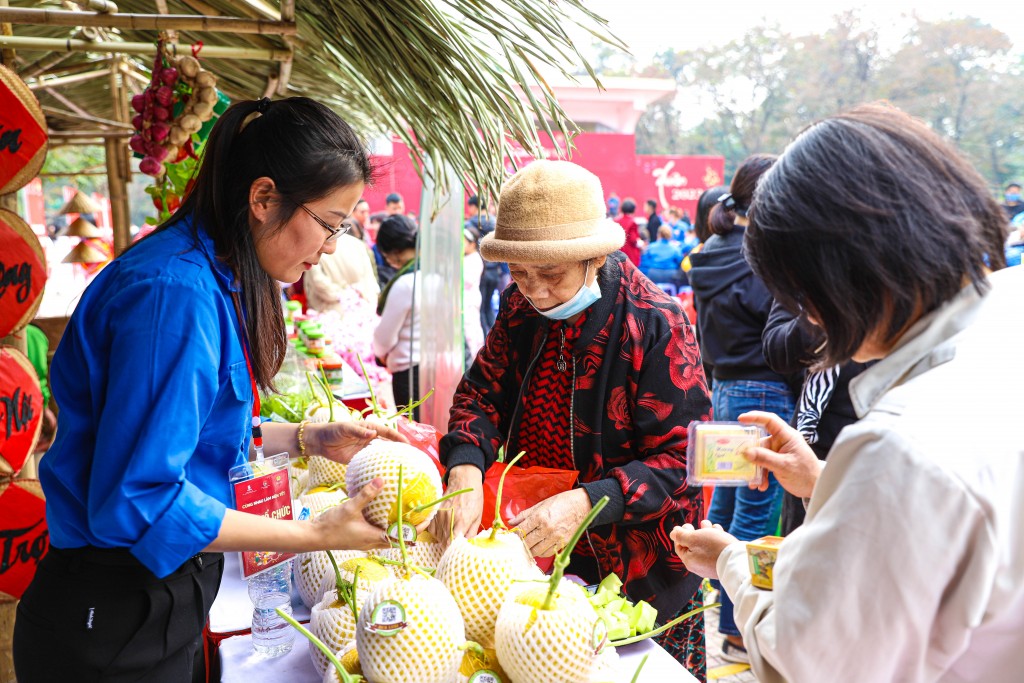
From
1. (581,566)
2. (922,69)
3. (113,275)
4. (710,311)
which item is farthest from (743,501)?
(922,69)

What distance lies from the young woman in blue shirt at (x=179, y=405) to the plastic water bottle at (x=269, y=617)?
Result: 11 centimetres

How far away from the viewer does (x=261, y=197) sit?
142 cm

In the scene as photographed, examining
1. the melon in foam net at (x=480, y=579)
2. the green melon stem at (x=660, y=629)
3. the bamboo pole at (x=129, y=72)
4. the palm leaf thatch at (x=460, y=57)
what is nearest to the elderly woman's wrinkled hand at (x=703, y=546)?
the green melon stem at (x=660, y=629)

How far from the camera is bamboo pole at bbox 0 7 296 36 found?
1909mm

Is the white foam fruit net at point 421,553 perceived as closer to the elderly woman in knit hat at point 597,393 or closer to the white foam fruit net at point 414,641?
the elderly woman in knit hat at point 597,393

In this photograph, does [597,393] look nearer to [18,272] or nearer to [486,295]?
[18,272]

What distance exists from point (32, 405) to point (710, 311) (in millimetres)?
2602

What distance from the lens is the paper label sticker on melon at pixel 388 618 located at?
117 cm

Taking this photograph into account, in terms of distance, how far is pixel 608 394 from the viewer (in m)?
1.87

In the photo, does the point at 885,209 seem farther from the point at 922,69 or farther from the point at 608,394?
the point at 922,69

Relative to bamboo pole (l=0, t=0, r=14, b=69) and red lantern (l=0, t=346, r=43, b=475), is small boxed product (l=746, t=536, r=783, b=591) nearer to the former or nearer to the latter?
red lantern (l=0, t=346, r=43, b=475)

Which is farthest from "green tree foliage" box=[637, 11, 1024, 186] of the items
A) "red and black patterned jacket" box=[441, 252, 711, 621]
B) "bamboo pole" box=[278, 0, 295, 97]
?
"red and black patterned jacket" box=[441, 252, 711, 621]

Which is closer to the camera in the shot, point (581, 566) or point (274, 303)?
point (274, 303)

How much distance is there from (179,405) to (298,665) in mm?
594
